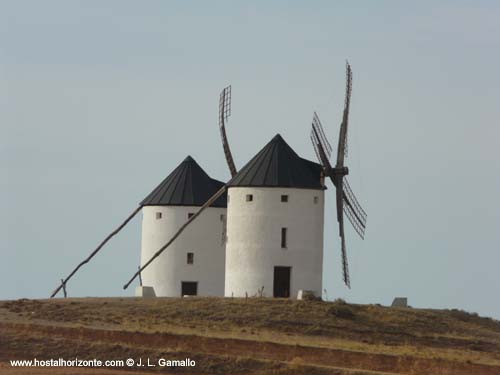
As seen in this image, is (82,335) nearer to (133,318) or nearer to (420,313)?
(133,318)

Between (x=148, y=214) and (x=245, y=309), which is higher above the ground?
(x=148, y=214)

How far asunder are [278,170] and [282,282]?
423cm

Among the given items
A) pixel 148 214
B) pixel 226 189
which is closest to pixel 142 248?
pixel 148 214

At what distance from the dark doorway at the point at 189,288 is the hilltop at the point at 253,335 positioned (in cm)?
677

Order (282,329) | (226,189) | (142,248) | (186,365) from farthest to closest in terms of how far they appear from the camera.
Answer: (142,248), (226,189), (282,329), (186,365)

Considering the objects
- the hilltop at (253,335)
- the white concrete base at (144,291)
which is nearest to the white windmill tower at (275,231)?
the hilltop at (253,335)

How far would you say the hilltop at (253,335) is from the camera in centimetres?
4606

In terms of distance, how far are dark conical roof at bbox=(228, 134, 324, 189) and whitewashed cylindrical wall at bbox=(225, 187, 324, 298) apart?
0.89ft

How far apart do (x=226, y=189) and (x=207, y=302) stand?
6.91 meters

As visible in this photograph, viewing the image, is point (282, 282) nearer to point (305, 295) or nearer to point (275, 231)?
point (305, 295)

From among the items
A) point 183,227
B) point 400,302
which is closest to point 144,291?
point 183,227

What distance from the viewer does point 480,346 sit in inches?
2094

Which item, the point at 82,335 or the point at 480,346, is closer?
the point at 82,335

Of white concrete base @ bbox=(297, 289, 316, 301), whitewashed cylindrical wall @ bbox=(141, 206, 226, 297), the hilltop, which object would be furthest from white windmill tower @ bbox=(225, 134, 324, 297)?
whitewashed cylindrical wall @ bbox=(141, 206, 226, 297)
